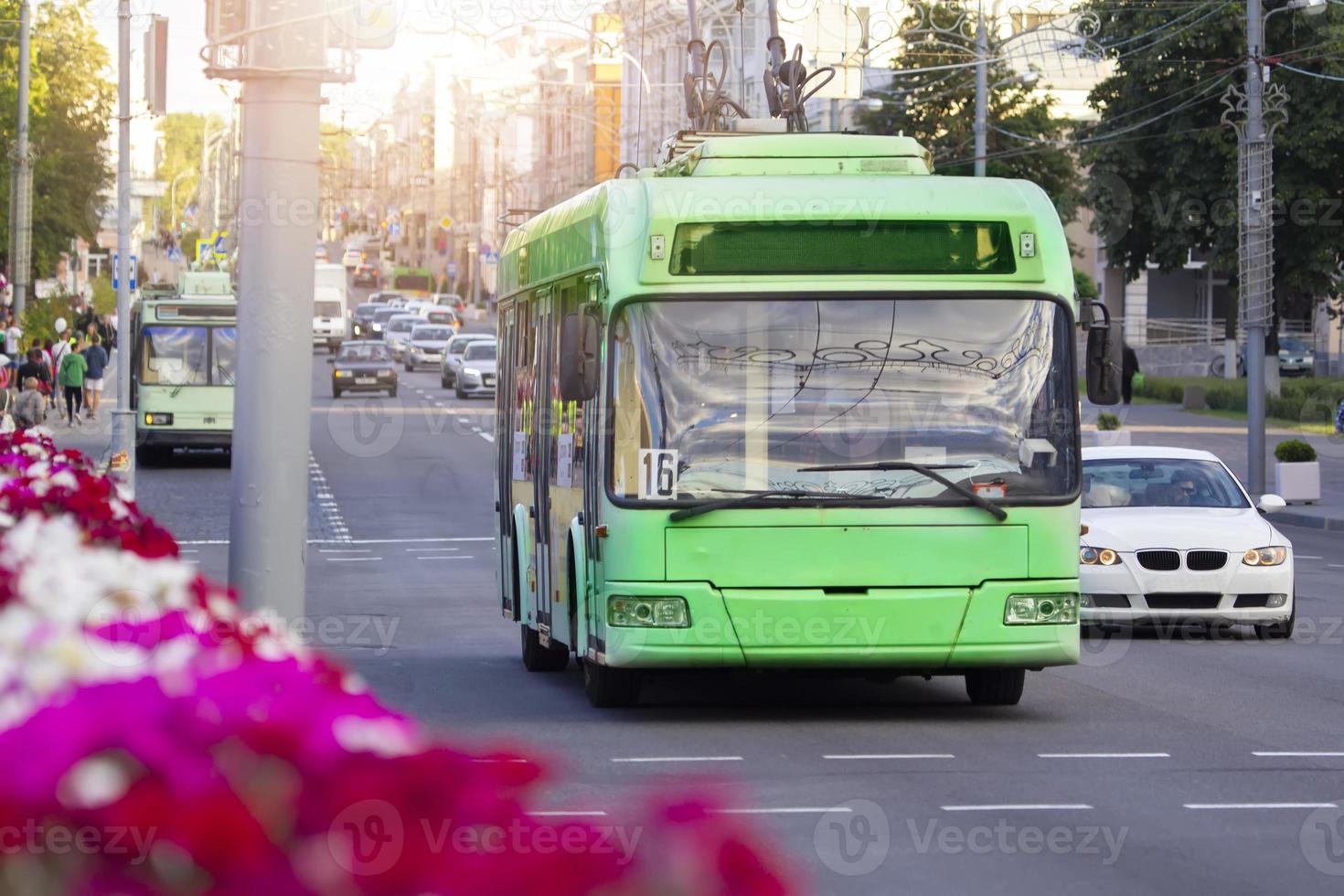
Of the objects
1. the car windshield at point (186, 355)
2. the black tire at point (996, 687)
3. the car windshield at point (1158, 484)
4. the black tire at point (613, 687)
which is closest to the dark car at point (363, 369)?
the car windshield at point (186, 355)

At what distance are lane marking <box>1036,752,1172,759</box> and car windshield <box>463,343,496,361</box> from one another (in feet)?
173

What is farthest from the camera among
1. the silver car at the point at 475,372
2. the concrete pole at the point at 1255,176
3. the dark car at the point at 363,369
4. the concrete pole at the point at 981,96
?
the silver car at the point at 475,372

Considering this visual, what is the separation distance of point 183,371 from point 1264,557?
2738cm

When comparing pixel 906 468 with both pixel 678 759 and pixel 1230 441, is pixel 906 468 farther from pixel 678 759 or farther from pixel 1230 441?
pixel 1230 441

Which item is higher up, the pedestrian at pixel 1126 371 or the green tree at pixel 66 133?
the green tree at pixel 66 133

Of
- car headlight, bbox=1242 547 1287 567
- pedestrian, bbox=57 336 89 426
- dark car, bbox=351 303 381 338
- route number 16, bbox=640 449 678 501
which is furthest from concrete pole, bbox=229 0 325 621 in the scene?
dark car, bbox=351 303 381 338

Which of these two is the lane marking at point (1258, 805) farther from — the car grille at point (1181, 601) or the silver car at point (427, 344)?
the silver car at point (427, 344)

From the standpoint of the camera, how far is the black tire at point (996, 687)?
1261 centimetres

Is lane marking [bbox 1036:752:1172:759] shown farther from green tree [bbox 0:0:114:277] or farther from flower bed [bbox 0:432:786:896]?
green tree [bbox 0:0:114:277]

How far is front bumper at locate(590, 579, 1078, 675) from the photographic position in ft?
37.7

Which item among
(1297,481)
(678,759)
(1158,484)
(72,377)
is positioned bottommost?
(678,759)

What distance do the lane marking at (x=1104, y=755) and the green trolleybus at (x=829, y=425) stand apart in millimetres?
998

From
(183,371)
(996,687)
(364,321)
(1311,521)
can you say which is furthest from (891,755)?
(364,321)

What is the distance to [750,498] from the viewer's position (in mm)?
11555
